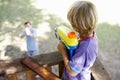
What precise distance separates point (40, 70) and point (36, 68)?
28 millimetres

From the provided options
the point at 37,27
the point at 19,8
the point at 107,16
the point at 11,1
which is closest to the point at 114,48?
the point at 107,16

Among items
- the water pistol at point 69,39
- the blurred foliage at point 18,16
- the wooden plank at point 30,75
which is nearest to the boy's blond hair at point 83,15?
the water pistol at point 69,39

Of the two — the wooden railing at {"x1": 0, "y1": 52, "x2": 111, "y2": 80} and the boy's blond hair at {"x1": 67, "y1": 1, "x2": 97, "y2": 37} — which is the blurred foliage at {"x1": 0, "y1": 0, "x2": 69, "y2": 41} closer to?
the wooden railing at {"x1": 0, "y1": 52, "x2": 111, "y2": 80}

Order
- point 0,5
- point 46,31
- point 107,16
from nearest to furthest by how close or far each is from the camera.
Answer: point 46,31 → point 107,16 → point 0,5

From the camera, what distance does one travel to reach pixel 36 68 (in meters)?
1.65

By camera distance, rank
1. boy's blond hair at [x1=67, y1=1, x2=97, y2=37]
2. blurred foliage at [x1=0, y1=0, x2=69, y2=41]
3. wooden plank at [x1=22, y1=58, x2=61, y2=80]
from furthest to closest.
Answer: blurred foliage at [x1=0, y1=0, x2=69, y2=41]
wooden plank at [x1=22, y1=58, x2=61, y2=80]
boy's blond hair at [x1=67, y1=1, x2=97, y2=37]

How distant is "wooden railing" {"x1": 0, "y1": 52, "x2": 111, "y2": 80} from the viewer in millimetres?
1643

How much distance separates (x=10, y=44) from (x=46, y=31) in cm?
70

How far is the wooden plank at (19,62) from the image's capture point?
1.64m

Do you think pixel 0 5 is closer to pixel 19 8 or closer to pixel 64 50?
pixel 19 8

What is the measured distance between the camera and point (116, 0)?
217 inches

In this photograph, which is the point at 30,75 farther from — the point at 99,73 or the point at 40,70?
the point at 99,73

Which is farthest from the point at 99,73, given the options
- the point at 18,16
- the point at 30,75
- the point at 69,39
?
the point at 18,16

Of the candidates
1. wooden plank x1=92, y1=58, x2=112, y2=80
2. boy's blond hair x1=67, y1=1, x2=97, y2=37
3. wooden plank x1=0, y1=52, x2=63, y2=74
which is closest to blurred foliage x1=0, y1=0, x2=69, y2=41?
wooden plank x1=0, y1=52, x2=63, y2=74
